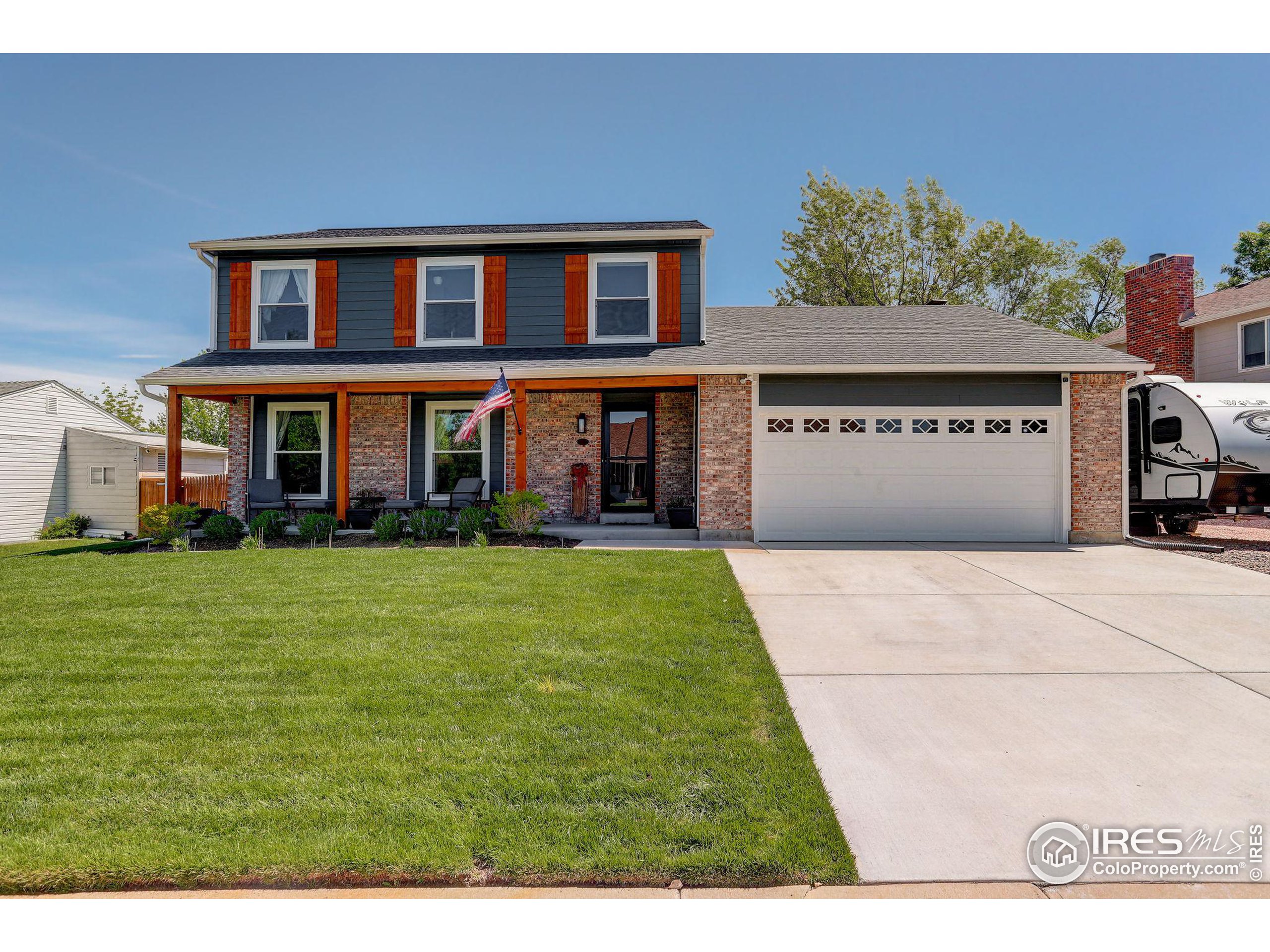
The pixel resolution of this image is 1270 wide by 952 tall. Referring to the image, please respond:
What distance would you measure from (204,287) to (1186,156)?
2107 cm

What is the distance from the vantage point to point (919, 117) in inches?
501

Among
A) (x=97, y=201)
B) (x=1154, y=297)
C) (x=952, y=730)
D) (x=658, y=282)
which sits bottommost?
(x=952, y=730)

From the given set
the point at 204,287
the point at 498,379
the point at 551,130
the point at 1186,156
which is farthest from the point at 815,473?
the point at 204,287

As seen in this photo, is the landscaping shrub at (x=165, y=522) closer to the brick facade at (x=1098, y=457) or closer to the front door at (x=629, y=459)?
the front door at (x=629, y=459)

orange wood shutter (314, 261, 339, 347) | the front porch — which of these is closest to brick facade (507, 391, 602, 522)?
the front porch

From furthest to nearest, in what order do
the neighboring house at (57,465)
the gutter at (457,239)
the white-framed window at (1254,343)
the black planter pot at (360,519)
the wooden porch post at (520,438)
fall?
1. the neighboring house at (57,465)
2. the white-framed window at (1254,343)
3. the gutter at (457,239)
4. the black planter pot at (360,519)
5. the wooden porch post at (520,438)

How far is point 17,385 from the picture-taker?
1939 cm

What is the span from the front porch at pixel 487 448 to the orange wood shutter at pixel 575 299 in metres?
1.10

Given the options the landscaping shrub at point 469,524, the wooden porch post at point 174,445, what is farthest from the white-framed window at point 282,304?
the landscaping shrub at point 469,524

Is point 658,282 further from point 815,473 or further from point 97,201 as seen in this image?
point 97,201

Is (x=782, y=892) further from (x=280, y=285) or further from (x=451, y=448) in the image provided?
(x=280, y=285)

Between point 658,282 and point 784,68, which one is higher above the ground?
point 784,68

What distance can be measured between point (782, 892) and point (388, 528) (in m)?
9.45

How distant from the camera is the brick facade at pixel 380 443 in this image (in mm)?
12422
